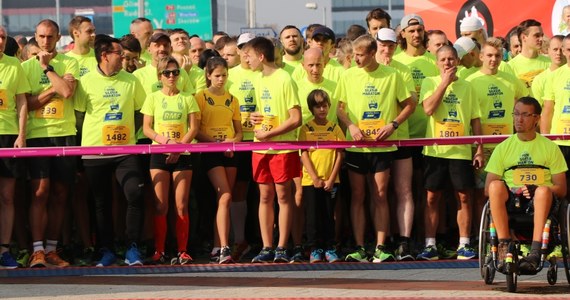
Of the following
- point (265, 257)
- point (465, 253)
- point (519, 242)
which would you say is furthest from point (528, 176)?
point (265, 257)

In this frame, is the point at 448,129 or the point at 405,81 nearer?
the point at 448,129

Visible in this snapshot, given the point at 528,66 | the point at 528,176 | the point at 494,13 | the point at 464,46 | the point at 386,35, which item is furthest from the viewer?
the point at 494,13

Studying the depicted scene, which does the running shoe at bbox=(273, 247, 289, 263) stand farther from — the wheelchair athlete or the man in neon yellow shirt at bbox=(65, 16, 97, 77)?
the wheelchair athlete

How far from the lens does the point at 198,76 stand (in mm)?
14945

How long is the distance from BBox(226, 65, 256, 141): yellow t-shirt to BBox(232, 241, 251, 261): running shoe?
1.00m

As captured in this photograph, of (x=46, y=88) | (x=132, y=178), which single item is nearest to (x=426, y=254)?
(x=132, y=178)

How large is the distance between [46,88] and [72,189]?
1074mm

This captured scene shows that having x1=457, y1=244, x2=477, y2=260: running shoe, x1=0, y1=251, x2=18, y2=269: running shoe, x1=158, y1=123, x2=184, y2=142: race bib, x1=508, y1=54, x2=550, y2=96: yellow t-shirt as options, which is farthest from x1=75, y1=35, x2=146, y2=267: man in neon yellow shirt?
x1=508, y1=54, x2=550, y2=96: yellow t-shirt

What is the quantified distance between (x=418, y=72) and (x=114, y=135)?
301 centimetres

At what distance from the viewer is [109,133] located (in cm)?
1379

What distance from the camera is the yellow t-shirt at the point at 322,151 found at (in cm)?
1402

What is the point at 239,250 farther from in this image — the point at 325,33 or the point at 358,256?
the point at 325,33

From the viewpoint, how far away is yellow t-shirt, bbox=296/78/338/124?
557 inches

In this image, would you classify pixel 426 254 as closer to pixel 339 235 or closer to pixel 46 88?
pixel 339 235
